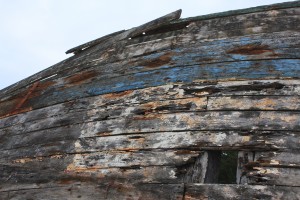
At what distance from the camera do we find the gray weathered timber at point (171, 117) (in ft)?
8.25

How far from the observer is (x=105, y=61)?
4.62 m

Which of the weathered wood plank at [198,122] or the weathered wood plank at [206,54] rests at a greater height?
the weathered wood plank at [206,54]

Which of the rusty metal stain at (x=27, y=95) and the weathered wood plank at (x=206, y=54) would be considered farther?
the rusty metal stain at (x=27, y=95)

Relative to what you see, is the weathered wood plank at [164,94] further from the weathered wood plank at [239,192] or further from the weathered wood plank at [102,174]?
the weathered wood plank at [239,192]

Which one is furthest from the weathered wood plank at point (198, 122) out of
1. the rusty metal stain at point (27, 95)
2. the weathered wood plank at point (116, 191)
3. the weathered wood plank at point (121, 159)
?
the rusty metal stain at point (27, 95)

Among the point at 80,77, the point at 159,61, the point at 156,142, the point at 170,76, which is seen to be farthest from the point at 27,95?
the point at 156,142

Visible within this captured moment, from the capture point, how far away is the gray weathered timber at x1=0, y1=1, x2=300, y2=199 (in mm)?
2516

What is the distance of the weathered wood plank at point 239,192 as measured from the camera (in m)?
2.23

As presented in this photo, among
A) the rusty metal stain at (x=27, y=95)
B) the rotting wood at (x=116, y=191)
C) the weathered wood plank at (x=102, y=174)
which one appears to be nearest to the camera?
the rotting wood at (x=116, y=191)

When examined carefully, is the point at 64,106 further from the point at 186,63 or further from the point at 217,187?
the point at 217,187

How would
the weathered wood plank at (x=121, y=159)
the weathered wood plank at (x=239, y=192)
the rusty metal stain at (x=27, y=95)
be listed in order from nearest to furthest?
the weathered wood plank at (x=239, y=192)
the weathered wood plank at (x=121, y=159)
the rusty metal stain at (x=27, y=95)

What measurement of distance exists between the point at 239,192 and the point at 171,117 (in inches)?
39.1

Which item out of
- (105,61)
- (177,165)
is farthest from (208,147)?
(105,61)

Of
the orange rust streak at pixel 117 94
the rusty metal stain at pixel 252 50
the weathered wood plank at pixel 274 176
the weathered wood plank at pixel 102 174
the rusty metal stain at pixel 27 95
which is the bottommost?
the weathered wood plank at pixel 274 176
